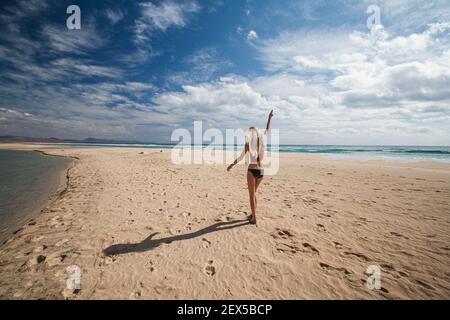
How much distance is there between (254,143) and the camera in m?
5.18

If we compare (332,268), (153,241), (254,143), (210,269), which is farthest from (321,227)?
(153,241)

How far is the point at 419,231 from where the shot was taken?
16.2 feet

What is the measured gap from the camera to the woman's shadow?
4.12 metres

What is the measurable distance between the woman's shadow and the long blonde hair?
6.41 ft

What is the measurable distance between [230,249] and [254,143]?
8.83 feet

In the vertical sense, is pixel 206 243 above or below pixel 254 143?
below

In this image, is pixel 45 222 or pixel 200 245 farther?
pixel 45 222

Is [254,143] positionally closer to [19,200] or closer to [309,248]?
[309,248]

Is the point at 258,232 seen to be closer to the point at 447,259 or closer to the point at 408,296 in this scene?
the point at 408,296

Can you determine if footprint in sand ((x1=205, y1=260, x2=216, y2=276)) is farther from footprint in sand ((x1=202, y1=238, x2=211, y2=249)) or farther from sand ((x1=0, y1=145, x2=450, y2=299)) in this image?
footprint in sand ((x1=202, y1=238, x2=211, y2=249))

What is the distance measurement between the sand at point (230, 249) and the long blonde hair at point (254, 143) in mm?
1949

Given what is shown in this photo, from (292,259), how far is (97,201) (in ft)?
23.3
